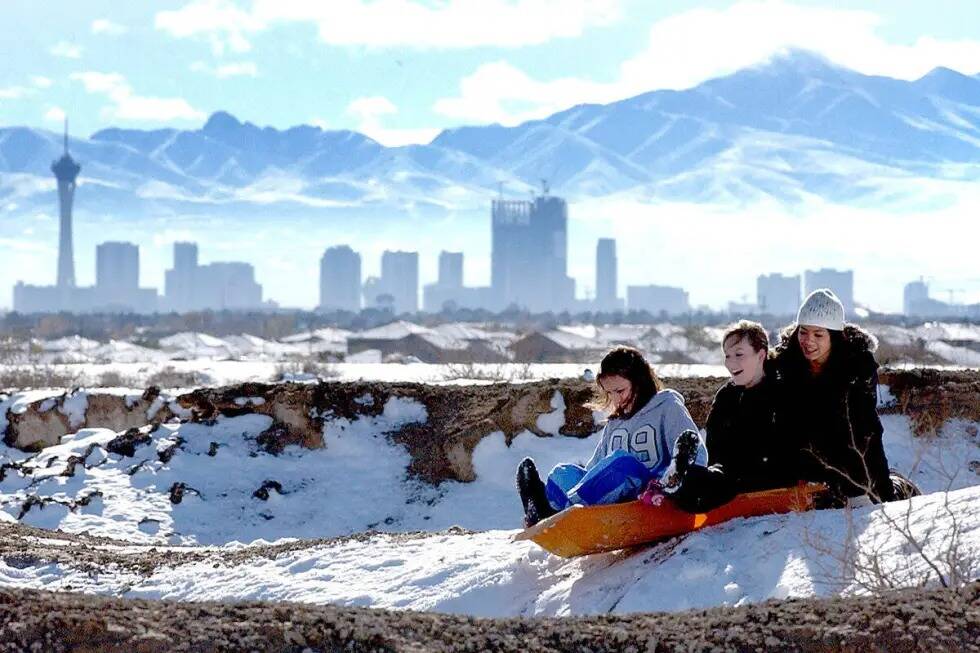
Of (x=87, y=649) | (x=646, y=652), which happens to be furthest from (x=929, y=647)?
(x=87, y=649)

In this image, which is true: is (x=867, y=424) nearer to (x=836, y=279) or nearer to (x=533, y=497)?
(x=533, y=497)

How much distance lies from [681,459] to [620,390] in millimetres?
809

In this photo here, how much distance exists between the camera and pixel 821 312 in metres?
8.57

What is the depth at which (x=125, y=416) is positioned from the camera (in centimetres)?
2380

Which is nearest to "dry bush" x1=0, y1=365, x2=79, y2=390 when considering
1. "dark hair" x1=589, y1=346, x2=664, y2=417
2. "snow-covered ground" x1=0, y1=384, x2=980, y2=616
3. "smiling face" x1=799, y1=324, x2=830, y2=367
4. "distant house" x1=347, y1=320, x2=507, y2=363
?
"distant house" x1=347, y1=320, x2=507, y2=363

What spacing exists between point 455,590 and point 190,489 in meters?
9.84

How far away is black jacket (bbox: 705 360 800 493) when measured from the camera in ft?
28.5

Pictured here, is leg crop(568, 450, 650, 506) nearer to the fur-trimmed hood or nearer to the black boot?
the black boot

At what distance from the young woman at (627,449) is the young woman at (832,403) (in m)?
0.69

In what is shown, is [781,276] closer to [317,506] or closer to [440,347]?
[440,347]

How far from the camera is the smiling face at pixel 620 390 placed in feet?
29.3

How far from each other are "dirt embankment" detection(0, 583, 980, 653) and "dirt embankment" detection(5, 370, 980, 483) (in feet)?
38.5

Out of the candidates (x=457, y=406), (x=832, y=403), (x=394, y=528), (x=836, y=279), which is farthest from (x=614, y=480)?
(x=836, y=279)

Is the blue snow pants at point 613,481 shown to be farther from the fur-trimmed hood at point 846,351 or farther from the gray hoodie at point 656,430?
the fur-trimmed hood at point 846,351
